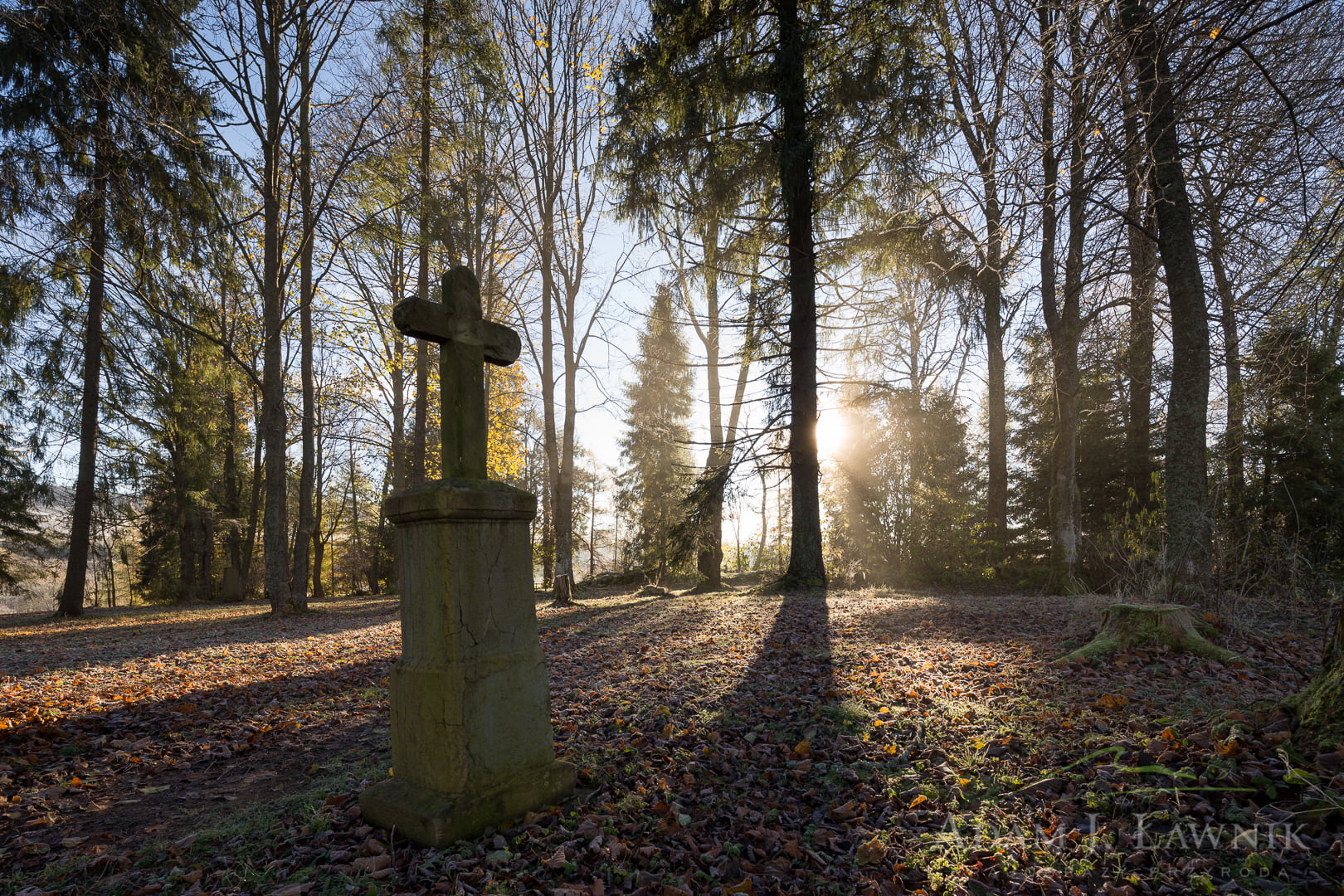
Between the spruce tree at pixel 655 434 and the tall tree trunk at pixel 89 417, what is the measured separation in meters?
11.9

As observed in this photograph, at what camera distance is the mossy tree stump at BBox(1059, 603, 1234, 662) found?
434 cm

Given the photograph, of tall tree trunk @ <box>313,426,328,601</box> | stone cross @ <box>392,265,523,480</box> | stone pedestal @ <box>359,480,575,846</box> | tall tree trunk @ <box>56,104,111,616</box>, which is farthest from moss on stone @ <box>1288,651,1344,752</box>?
tall tree trunk @ <box>313,426,328,601</box>

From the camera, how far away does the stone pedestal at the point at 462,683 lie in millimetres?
2723

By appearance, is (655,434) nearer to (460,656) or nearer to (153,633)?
(153,633)

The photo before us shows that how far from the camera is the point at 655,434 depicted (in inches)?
728

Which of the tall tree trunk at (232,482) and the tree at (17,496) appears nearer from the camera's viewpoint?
the tree at (17,496)

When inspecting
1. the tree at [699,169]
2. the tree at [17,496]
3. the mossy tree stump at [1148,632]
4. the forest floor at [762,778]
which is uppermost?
the tree at [699,169]

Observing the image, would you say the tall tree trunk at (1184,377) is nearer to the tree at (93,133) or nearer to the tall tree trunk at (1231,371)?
the tall tree trunk at (1231,371)

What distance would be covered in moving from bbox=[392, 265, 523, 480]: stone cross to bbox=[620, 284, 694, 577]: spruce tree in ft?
40.8

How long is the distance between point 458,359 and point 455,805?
2160 mm

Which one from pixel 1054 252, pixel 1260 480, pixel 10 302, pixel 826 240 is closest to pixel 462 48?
pixel 826 240

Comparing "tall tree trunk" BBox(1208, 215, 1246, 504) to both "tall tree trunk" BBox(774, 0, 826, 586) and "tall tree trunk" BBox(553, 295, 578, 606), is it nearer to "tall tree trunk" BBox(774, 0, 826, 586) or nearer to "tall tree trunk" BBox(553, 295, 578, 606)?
"tall tree trunk" BBox(774, 0, 826, 586)

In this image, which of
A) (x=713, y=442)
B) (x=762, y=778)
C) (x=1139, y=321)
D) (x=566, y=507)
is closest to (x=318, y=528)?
(x=566, y=507)

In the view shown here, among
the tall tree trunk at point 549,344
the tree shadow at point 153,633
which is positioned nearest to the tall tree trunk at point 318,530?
the tree shadow at point 153,633
